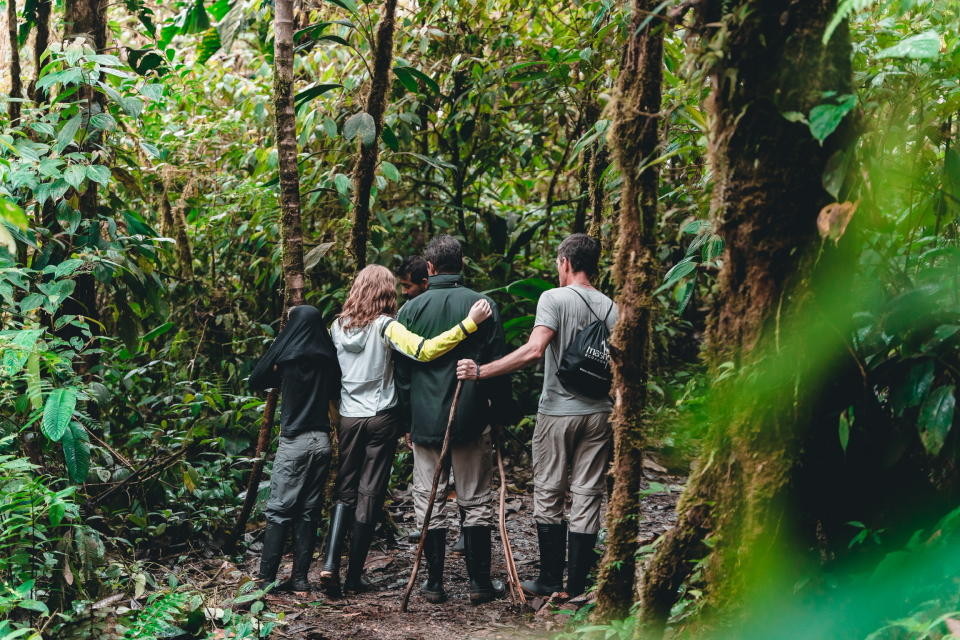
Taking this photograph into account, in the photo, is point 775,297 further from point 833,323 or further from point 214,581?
point 214,581

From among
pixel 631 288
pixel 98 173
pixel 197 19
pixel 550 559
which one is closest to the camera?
pixel 631 288

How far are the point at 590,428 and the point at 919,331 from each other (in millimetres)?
2306

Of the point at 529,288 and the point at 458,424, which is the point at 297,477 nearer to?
the point at 458,424

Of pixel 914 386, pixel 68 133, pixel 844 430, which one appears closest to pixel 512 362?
pixel 844 430

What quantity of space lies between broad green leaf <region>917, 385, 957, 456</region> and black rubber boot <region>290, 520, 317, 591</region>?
364 centimetres

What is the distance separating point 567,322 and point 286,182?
6.67 feet

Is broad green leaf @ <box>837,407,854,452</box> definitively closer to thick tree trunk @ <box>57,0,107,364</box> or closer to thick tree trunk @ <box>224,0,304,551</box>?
thick tree trunk @ <box>224,0,304,551</box>

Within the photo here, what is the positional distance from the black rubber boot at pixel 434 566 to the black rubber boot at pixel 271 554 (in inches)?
35.1

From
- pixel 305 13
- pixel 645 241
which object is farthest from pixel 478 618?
pixel 305 13

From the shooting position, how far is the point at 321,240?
288 inches

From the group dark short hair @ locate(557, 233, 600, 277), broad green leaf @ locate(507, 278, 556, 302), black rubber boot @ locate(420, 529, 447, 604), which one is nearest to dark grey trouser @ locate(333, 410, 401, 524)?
black rubber boot @ locate(420, 529, 447, 604)

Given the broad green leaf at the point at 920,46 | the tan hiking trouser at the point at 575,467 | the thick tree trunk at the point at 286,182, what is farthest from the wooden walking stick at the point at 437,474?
the broad green leaf at the point at 920,46

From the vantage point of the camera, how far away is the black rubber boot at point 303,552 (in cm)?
504

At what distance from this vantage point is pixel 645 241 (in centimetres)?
343
